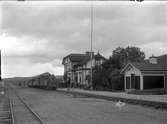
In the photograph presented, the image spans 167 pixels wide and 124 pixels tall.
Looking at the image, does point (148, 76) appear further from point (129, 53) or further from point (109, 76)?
point (129, 53)

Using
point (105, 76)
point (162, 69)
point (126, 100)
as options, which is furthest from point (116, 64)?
point (126, 100)

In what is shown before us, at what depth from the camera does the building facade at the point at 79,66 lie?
75000mm

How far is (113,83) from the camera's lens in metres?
50.3

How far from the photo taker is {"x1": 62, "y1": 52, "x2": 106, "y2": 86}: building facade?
246 feet

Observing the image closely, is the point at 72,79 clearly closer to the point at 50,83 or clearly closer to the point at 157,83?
the point at 50,83

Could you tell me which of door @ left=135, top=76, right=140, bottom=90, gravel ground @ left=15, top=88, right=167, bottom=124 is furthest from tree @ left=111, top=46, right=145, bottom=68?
gravel ground @ left=15, top=88, right=167, bottom=124

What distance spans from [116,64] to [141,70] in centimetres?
1371

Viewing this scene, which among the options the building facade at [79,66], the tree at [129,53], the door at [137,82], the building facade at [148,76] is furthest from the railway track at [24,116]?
the tree at [129,53]

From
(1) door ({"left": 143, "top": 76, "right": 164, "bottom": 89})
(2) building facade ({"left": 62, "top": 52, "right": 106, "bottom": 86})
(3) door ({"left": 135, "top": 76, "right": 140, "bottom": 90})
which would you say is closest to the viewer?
(1) door ({"left": 143, "top": 76, "right": 164, "bottom": 89})

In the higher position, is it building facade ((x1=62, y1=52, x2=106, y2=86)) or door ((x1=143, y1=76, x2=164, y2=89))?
building facade ((x1=62, y1=52, x2=106, y2=86))

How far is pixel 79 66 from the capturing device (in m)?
80.8

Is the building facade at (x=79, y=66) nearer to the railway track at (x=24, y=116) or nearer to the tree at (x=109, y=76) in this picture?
the tree at (x=109, y=76)

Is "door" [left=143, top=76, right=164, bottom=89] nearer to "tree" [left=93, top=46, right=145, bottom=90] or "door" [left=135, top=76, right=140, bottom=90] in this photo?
"door" [left=135, top=76, right=140, bottom=90]

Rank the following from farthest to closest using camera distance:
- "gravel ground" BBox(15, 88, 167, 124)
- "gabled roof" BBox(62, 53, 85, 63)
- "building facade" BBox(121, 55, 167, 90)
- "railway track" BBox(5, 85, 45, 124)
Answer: "gabled roof" BBox(62, 53, 85, 63), "building facade" BBox(121, 55, 167, 90), "railway track" BBox(5, 85, 45, 124), "gravel ground" BBox(15, 88, 167, 124)
